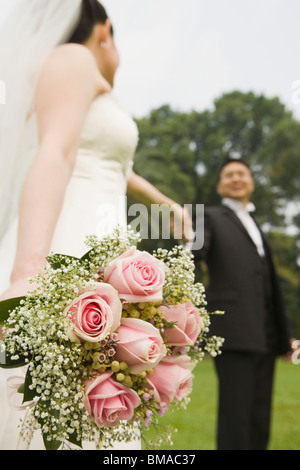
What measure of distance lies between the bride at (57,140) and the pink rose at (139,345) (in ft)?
1.22

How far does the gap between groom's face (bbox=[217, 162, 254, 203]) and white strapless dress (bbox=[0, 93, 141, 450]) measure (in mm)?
2730

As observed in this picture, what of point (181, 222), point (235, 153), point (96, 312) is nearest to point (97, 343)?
point (96, 312)

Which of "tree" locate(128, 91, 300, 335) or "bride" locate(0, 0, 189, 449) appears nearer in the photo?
"bride" locate(0, 0, 189, 449)

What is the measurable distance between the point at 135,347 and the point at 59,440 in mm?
287

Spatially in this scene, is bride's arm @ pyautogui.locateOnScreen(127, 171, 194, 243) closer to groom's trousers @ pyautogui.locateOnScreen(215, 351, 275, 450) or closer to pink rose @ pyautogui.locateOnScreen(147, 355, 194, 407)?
pink rose @ pyautogui.locateOnScreen(147, 355, 194, 407)

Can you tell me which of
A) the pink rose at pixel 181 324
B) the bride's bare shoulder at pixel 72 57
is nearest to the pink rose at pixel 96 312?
the pink rose at pixel 181 324

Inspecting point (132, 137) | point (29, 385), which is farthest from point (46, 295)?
point (132, 137)

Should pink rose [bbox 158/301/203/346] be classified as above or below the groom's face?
below

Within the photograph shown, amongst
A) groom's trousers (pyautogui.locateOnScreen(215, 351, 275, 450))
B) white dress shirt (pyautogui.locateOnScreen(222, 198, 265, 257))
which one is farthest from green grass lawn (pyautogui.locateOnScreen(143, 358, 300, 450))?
Answer: white dress shirt (pyautogui.locateOnScreen(222, 198, 265, 257))

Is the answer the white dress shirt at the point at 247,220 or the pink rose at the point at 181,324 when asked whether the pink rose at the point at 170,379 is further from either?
the white dress shirt at the point at 247,220

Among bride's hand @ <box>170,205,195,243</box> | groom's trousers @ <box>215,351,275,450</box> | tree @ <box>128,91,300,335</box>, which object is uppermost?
tree @ <box>128,91,300,335</box>

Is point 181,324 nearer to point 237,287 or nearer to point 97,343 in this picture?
point 97,343

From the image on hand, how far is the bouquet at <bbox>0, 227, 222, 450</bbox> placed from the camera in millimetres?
1156

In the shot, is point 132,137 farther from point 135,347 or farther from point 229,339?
point 229,339
